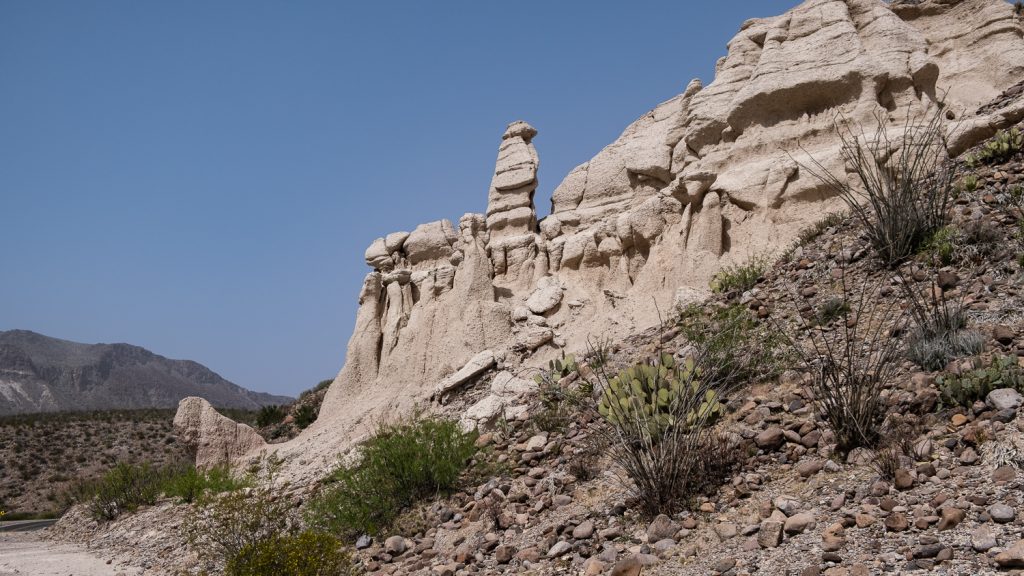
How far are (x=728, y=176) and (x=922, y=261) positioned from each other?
487 centimetres

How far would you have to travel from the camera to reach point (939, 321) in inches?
286

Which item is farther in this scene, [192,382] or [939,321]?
[192,382]

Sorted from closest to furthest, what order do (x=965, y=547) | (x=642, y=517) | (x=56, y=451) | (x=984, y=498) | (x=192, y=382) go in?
(x=965, y=547), (x=984, y=498), (x=642, y=517), (x=56, y=451), (x=192, y=382)

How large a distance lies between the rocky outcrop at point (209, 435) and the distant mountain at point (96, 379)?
87.9 meters

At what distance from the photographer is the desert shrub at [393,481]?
30.1ft

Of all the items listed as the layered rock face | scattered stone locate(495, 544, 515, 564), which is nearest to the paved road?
the layered rock face

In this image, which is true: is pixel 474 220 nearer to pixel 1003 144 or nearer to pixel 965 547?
pixel 1003 144

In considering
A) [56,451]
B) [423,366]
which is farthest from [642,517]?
[56,451]

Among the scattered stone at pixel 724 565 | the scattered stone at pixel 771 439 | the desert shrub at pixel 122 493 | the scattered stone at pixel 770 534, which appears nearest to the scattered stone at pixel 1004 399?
the scattered stone at pixel 771 439

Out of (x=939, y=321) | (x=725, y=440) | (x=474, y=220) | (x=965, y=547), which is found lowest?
(x=965, y=547)

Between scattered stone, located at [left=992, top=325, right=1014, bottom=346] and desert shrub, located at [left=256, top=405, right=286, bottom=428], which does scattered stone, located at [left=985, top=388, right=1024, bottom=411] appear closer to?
scattered stone, located at [left=992, top=325, right=1014, bottom=346]

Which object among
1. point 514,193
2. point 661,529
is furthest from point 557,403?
point 514,193

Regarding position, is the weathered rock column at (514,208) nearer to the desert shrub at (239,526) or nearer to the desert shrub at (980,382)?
the desert shrub at (239,526)

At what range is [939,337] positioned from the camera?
712 cm
